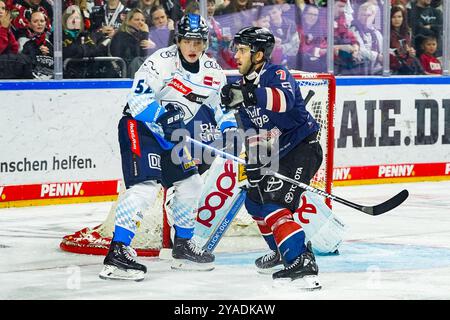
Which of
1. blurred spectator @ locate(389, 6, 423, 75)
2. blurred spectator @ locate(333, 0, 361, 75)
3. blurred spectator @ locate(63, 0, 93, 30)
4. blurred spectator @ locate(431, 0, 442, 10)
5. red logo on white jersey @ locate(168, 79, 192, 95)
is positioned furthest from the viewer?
blurred spectator @ locate(431, 0, 442, 10)

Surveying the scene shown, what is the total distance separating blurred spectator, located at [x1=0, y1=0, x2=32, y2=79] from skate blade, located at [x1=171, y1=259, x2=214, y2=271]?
3230 mm

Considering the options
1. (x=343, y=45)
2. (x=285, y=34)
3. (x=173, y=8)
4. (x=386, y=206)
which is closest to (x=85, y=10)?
(x=173, y=8)

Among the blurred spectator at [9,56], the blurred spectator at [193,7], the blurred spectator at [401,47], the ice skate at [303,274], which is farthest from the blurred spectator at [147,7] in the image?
the ice skate at [303,274]

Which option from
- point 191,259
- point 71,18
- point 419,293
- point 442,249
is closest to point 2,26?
point 71,18

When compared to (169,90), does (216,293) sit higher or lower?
lower

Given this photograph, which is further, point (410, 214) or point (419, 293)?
point (410, 214)

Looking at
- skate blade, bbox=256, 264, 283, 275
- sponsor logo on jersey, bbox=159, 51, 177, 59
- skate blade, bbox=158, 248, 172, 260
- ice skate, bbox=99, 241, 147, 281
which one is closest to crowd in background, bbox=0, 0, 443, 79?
skate blade, bbox=158, 248, 172, 260

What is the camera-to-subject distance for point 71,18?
10.1 meters

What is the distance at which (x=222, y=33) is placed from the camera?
36.4 ft

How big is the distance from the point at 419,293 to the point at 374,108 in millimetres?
5668

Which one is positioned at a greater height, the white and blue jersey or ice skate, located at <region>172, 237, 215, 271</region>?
the white and blue jersey

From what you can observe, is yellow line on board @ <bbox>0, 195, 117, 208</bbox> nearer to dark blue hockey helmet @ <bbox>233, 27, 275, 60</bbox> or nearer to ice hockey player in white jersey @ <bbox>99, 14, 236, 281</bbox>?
ice hockey player in white jersey @ <bbox>99, 14, 236, 281</bbox>

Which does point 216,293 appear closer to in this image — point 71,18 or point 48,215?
point 48,215

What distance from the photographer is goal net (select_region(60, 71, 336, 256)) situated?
7750 millimetres
